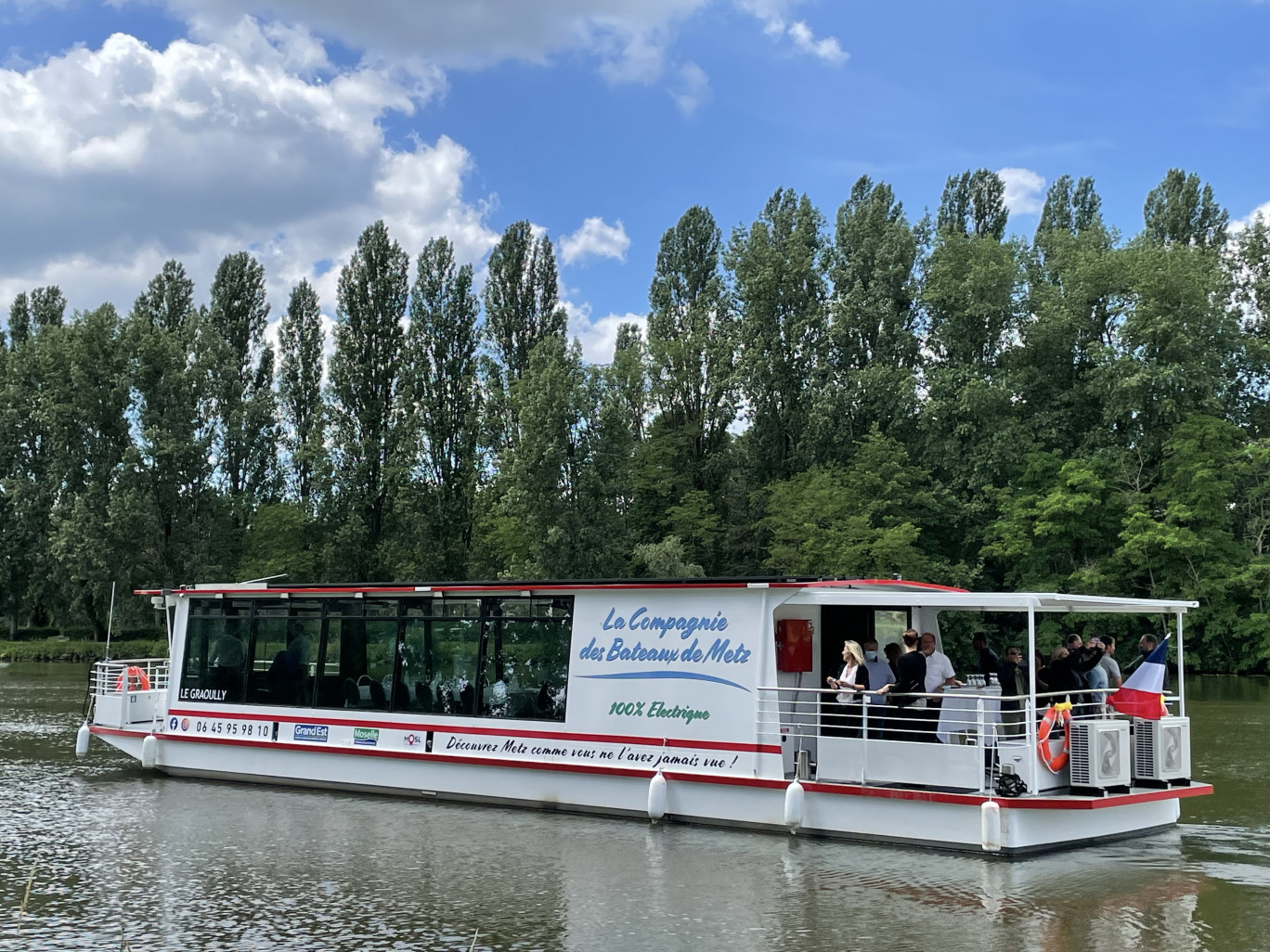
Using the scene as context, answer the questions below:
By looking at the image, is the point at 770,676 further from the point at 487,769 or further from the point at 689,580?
the point at 487,769

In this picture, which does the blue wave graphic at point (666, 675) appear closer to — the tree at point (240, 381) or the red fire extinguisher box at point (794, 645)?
the red fire extinguisher box at point (794, 645)

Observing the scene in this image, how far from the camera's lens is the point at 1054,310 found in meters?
45.7

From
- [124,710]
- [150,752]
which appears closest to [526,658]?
[150,752]

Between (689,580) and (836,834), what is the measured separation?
11.2 feet

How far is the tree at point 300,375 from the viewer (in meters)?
59.8

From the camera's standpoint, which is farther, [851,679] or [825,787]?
[851,679]

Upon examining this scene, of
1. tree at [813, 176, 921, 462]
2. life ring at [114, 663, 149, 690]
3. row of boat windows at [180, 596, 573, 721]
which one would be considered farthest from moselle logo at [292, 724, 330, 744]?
tree at [813, 176, 921, 462]

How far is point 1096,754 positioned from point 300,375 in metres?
53.2

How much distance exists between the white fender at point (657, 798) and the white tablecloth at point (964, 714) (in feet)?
11.1

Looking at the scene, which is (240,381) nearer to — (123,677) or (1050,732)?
Answer: (123,677)

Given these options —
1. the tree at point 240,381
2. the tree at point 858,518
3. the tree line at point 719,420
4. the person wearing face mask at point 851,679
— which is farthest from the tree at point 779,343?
the person wearing face mask at point 851,679

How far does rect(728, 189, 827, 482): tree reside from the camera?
51.4 m

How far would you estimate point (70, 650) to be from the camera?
52375 millimetres

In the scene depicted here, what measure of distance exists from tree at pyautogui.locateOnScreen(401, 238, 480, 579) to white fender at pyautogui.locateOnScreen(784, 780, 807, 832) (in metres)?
41.7
